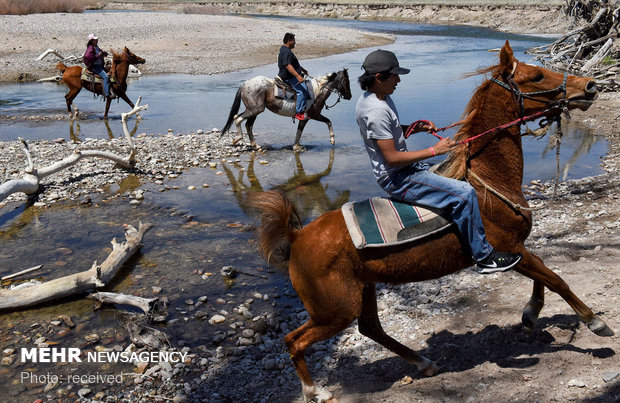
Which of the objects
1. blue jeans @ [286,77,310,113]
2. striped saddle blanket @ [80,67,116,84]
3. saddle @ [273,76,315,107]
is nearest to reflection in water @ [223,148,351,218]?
blue jeans @ [286,77,310,113]

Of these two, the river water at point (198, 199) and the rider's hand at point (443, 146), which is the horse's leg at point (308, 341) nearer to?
the rider's hand at point (443, 146)

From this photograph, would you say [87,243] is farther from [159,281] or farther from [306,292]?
[306,292]

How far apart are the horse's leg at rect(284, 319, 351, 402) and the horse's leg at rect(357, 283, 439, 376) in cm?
46

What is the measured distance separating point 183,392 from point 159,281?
254cm

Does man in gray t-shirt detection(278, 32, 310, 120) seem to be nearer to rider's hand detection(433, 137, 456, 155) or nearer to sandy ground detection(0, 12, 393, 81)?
rider's hand detection(433, 137, 456, 155)

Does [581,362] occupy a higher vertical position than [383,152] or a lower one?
lower

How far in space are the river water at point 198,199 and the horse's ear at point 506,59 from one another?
378 millimetres

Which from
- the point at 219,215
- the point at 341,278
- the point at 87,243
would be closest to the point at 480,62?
the point at 219,215

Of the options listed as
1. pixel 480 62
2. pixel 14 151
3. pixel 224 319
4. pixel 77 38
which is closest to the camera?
pixel 224 319

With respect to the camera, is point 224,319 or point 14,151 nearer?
point 224,319

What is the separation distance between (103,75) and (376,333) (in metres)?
15.8

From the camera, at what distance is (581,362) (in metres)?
4.43

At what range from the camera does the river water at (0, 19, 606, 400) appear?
685cm

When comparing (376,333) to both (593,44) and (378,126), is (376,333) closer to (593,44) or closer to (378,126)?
(378,126)
